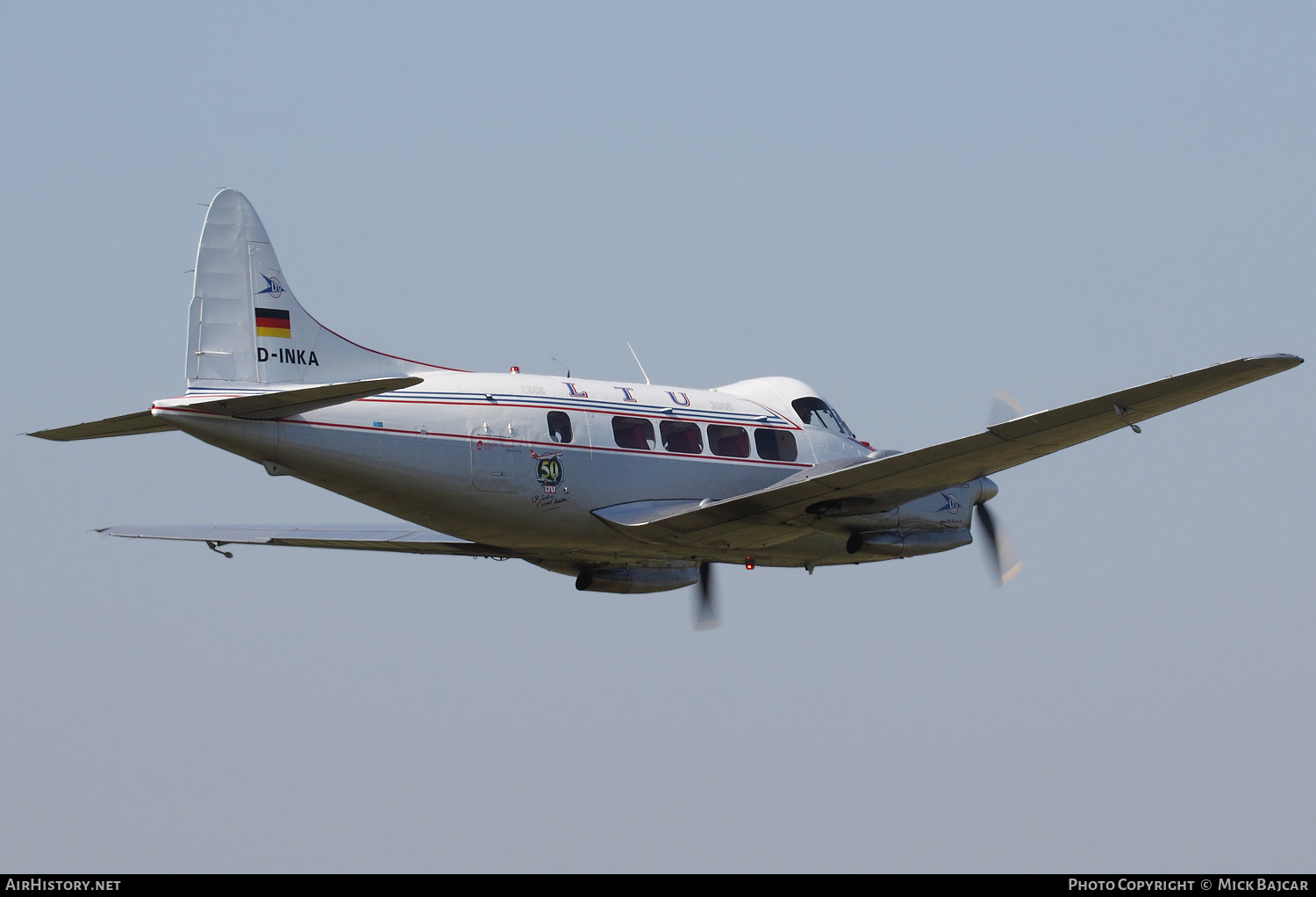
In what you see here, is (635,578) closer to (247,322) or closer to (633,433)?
(633,433)

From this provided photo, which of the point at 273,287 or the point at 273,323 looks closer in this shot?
the point at 273,323

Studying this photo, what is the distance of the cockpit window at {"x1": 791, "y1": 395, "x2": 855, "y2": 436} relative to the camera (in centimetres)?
3158

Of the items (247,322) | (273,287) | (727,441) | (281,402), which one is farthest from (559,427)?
(247,322)

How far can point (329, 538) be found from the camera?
31.0m

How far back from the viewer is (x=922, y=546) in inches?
1225

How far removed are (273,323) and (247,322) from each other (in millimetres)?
467

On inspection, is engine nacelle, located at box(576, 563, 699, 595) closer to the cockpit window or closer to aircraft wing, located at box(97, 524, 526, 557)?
aircraft wing, located at box(97, 524, 526, 557)

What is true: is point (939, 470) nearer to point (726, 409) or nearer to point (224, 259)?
point (726, 409)

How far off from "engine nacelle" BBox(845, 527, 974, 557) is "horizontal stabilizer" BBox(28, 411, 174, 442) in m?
13.1

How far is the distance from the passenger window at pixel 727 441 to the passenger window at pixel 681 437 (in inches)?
Result: 11.8
